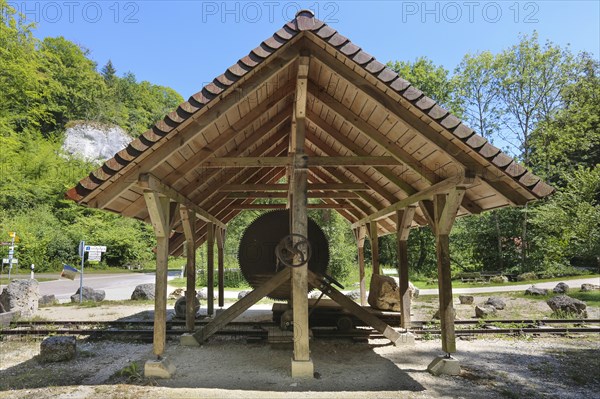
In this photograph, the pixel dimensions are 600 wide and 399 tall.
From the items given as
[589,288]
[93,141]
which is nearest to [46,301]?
[589,288]

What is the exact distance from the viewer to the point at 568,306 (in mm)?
9852

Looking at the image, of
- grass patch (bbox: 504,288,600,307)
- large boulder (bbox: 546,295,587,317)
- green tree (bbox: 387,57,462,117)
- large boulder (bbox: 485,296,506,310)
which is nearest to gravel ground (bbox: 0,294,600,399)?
large boulder (bbox: 546,295,587,317)

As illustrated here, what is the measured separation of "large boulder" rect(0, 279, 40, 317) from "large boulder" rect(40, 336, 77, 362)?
17.7 ft

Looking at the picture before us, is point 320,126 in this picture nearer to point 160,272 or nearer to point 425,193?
point 425,193

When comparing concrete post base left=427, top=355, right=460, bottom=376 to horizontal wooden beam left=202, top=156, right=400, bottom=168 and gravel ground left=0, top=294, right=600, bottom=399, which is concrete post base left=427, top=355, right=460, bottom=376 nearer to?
gravel ground left=0, top=294, right=600, bottom=399

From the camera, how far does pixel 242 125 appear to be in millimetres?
5766

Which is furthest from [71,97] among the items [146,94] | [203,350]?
[203,350]

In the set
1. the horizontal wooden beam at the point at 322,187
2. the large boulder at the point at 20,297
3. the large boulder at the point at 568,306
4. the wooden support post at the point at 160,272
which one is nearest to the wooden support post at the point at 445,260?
the horizontal wooden beam at the point at 322,187

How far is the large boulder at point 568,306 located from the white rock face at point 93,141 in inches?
1701

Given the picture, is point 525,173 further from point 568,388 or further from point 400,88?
point 568,388

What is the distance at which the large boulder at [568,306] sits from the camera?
9.69m

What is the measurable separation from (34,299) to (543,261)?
25.2m

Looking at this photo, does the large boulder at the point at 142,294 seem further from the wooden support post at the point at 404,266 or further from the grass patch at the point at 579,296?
the grass patch at the point at 579,296

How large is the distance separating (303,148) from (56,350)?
5204mm
